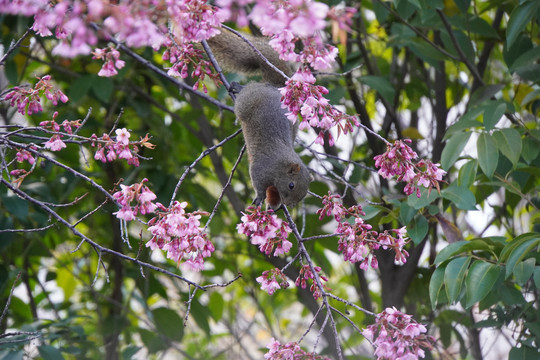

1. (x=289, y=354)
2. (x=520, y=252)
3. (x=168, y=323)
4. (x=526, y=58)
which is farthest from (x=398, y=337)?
(x=168, y=323)

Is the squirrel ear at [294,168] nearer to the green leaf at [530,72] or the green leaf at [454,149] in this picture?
the green leaf at [454,149]

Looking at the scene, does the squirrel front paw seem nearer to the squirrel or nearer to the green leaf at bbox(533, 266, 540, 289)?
the squirrel

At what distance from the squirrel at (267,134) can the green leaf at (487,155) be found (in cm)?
56

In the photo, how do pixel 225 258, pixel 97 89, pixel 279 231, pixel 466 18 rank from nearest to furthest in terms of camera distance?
pixel 279 231, pixel 466 18, pixel 97 89, pixel 225 258

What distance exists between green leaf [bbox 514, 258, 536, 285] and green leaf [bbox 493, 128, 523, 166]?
32cm

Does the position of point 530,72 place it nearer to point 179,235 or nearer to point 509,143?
point 509,143

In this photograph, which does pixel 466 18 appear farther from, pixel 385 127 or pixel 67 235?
pixel 67 235

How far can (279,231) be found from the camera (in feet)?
5.51

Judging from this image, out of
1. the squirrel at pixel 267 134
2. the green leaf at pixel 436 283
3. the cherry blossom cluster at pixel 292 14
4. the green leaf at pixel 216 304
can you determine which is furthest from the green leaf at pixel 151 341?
the cherry blossom cluster at pixel 292 14

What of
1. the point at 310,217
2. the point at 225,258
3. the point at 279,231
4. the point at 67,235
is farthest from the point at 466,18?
the point at 67,235

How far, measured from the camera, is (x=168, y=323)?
3068 mm

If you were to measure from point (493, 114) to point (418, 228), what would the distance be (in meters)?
0.46

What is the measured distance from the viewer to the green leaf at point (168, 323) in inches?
120

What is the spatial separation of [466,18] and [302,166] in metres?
0.92
